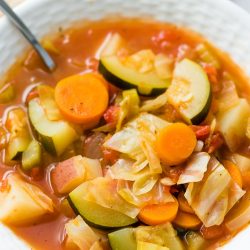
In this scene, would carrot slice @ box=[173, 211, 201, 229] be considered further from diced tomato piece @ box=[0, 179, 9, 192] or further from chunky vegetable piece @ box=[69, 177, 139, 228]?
diced tomato piece @ box=[0, 179, 9, 192]

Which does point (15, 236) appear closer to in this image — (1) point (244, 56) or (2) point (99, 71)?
(2) point (99, 71)

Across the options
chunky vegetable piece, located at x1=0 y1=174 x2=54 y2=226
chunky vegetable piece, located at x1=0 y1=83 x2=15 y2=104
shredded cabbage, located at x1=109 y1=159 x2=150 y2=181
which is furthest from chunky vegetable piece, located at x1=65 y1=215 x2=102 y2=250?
chunky vegetable piece, located at x1=0 y1=83 x2=15 y2=104

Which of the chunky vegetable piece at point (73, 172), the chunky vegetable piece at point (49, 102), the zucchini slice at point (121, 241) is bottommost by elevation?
the zucchini slice at point (121, 241)

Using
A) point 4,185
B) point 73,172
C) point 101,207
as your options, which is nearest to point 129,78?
point 73,172

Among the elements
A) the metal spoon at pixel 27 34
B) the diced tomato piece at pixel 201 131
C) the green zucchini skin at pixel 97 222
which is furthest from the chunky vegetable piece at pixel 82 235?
the metal spoon at pixel 27 34

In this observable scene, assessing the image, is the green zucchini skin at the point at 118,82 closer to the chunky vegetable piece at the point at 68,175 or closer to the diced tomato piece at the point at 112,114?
the diced tomato piece at the point at 112,114
